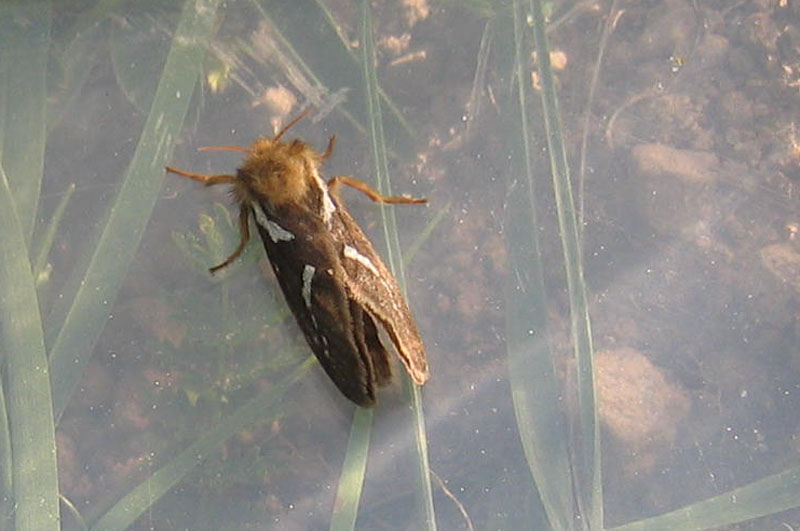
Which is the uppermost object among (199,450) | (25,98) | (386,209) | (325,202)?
(25,98)

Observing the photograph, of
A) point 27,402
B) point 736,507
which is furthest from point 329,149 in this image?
point 736,507

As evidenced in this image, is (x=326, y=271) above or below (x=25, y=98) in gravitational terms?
below

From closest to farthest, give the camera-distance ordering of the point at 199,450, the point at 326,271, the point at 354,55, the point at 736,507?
1. the point at 326,271
2. the point at 736,507
3. the point at 199,450
4. the point at 354,55

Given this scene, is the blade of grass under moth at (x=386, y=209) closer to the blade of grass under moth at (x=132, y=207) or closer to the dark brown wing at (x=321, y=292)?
the dark brown wing at (x=321, y=292)

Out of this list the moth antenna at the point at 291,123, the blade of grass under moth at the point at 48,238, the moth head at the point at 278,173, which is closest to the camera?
the moth head at the point at 278,173

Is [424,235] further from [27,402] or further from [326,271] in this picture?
[27,402]

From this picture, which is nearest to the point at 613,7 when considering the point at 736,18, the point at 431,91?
the point at 736,18

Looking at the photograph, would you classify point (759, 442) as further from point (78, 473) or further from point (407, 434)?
point (78, 473)

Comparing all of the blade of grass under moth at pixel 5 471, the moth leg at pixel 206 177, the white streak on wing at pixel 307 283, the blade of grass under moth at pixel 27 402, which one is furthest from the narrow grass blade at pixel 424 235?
the blade of grass under moth at pixel 5 471
